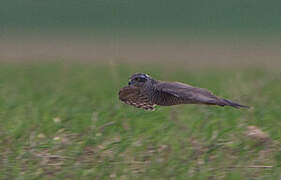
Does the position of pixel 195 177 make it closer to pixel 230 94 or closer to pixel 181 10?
pixel 230 94

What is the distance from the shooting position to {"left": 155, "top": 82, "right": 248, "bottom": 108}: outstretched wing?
540 centimetres

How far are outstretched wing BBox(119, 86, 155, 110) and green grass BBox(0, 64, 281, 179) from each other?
1.00 feet

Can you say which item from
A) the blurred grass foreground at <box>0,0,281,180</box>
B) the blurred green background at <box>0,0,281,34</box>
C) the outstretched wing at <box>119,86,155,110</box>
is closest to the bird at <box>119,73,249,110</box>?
the outstretched wing at <box>119,86,155,110</box>

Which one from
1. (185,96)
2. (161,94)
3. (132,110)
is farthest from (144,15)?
(185,96)

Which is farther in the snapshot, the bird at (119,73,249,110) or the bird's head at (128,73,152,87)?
the bird's head at (128,73,152,87)

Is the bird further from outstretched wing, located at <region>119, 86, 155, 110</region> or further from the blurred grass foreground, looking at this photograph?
the blurred grass foreground

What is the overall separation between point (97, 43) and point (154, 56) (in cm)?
194

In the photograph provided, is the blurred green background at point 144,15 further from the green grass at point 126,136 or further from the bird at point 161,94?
the bird at point 161,94

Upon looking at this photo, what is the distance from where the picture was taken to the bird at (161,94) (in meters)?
5.55

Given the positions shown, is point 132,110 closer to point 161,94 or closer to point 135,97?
point 135,97

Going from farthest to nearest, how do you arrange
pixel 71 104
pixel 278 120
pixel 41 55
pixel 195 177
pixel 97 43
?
pixel 97 43 → pixel 41 55 → pixel 71 104 → pixel 278 120 → pixel 195 177

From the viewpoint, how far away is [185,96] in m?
5.61

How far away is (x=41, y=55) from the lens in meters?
12.4

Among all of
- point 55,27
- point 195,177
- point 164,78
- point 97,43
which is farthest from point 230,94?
point 55,27
